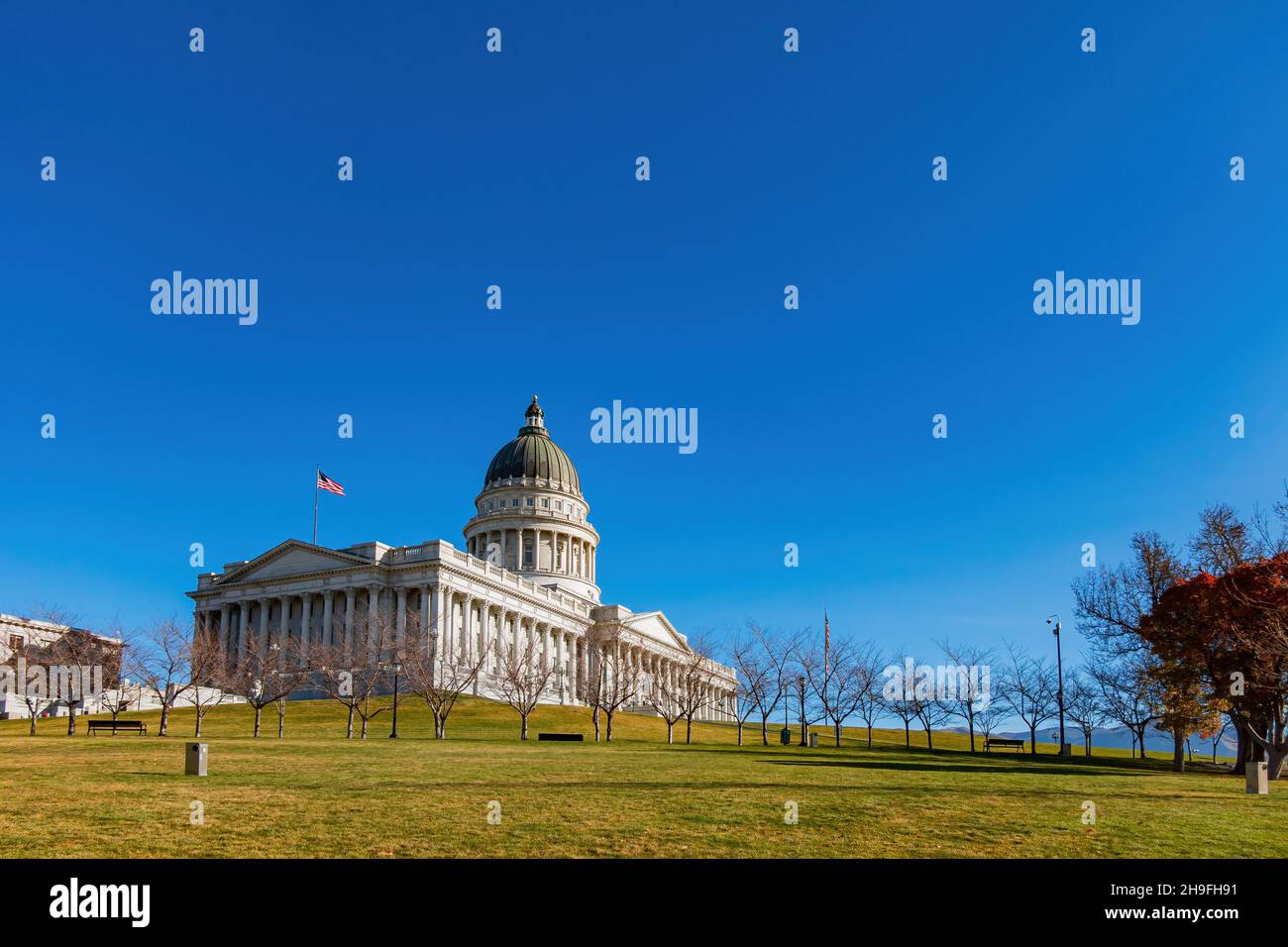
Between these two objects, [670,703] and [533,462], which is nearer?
[670,703]

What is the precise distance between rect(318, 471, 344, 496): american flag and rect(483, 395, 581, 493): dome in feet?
172

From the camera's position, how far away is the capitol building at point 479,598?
94.3 metres

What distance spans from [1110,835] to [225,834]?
14.6m

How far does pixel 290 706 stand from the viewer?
79.1 metres

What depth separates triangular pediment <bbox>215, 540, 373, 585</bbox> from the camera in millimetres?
98312

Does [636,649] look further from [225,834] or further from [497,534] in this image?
[225,834]

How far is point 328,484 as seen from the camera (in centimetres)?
8612

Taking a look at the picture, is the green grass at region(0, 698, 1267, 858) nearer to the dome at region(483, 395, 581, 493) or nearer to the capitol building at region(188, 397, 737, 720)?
the capitol building at region(188, 397, 737, 720)

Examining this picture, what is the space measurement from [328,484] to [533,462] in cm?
5515

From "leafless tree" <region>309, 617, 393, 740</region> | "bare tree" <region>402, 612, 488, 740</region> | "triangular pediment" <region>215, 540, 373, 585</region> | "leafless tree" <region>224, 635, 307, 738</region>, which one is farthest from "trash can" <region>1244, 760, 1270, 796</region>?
"triangular pediment" <region>215, 540, 373, 585</region>

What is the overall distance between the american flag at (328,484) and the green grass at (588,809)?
49.7 metres

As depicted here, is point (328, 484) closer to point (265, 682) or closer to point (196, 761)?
point (265, 682)

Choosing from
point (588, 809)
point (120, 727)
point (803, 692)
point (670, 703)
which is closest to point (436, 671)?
point (670, 703)
